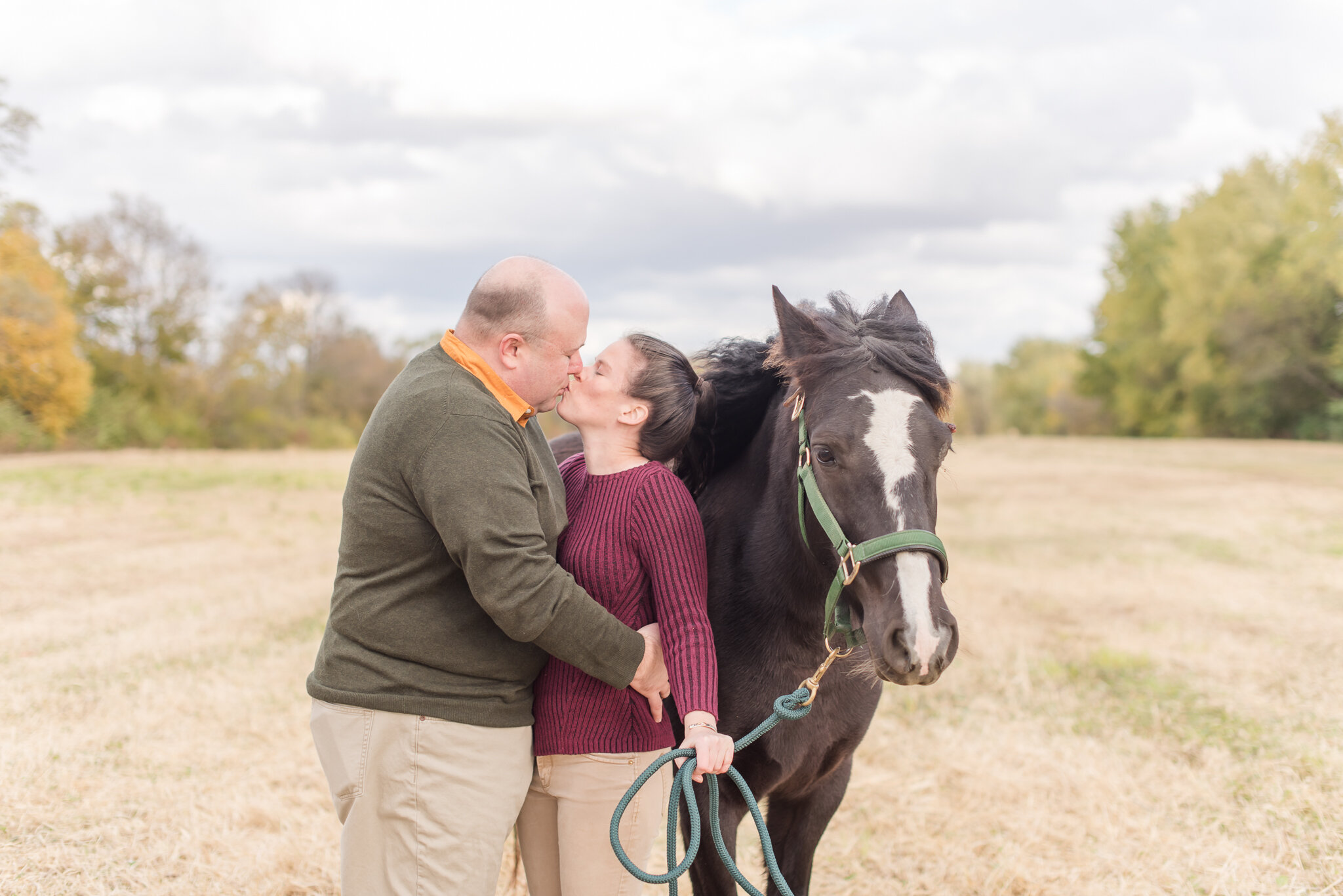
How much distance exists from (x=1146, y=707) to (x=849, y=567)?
5087mm

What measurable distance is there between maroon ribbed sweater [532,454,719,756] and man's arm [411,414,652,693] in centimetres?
19

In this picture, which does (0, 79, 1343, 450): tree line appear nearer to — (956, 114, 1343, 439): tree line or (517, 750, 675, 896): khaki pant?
(956, 114, 1343, 439): tree line

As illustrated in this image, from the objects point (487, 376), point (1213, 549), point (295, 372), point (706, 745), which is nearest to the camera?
point (706, 745)

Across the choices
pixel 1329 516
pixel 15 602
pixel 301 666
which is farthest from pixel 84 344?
pixel 1329 516

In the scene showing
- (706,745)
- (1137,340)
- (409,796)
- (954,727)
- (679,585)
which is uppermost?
(1137,340)

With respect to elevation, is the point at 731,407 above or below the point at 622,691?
above

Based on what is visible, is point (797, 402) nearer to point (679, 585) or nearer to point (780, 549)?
point (780, 549)

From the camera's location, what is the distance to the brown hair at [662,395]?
2424 millimetres

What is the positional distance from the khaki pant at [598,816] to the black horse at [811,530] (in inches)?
18.6

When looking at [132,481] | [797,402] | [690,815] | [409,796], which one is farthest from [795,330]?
[132,481]

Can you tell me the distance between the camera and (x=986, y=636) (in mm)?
7855

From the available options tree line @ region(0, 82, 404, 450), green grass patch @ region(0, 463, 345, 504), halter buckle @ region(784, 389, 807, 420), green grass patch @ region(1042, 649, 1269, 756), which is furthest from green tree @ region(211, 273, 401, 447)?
halter buckle @ region(784, 389, 807, 420)

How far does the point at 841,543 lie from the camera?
85.2 inches

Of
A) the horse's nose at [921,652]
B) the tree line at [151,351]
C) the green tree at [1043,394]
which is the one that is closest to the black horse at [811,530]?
the horse's nose at [921,652]
